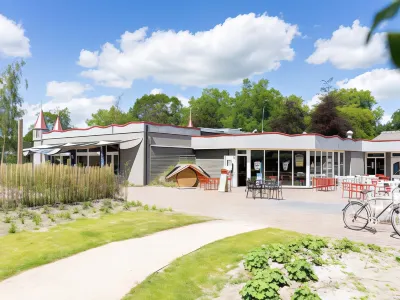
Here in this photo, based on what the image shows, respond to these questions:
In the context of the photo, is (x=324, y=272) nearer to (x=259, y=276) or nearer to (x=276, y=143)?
(x=259, y=276)

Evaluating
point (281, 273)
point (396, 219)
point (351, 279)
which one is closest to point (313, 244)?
point (351, 279)

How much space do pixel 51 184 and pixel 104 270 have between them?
6397 millimetres

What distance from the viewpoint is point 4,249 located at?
5.90 metres

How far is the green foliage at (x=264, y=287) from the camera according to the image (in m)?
3.76

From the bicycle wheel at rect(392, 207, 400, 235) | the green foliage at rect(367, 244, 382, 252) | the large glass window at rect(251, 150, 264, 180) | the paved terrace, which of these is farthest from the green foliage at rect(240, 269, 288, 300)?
the large glass window at rect(251, 150, 264, 180)

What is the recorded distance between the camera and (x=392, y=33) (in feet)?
4.39

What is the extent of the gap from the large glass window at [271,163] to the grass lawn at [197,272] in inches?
596

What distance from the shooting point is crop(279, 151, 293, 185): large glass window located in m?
21.5

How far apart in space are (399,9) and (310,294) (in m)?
3.24

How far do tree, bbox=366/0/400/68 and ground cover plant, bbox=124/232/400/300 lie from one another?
3085mm

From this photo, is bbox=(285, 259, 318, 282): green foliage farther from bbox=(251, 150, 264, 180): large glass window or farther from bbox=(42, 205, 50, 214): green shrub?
bbox=(251, 150, 264, 180): large glass window

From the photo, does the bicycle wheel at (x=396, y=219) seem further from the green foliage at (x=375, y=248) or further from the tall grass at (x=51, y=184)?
the tall grass at (x=51, y=184)

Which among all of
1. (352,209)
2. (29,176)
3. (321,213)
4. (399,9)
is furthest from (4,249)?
(321,213)

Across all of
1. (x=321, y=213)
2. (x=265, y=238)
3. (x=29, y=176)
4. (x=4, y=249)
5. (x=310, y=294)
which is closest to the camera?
(x=310, y=294)
